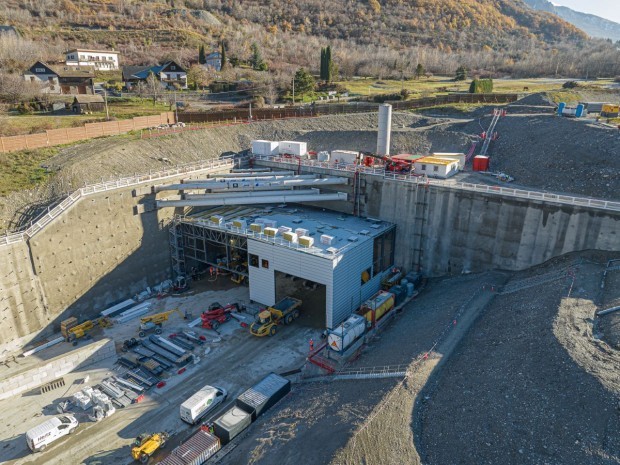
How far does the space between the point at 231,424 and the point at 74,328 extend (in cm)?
1837

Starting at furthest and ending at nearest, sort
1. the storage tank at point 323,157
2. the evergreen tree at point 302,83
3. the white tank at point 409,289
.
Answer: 1. the evergreen tree at point 302,83
2. the storage tank at point 323,157
3. the white tank at point 409,289

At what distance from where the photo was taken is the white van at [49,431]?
23.9m

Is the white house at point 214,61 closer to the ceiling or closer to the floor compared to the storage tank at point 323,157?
closer to the ceiling

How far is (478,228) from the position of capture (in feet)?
127

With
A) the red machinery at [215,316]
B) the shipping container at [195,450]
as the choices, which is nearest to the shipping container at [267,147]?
the red machinery at [215,316]

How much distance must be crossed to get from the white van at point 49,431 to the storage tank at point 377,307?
2054 cm

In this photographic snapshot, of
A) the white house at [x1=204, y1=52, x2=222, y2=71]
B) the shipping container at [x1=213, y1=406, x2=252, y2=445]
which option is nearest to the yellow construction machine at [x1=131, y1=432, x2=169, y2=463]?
the shipping container at [x1=213, y1=406, x2=252, y2=445]

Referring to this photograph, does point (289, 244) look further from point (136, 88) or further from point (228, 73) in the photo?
point (228, 73)

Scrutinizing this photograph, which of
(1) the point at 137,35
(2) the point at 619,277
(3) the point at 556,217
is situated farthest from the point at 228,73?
(2) the point at 619,277

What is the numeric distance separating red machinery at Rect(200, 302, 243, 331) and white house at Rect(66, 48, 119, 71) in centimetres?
10213

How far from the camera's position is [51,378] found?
30.0 meters

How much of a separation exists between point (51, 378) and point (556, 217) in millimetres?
39975

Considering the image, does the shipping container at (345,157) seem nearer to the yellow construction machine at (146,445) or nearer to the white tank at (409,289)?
the white tank at (409,289)

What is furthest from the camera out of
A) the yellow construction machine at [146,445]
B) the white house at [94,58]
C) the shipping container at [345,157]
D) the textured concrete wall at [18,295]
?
the white house at [94,58]
